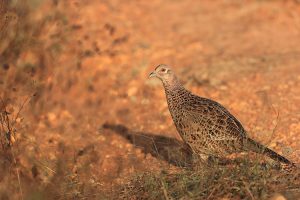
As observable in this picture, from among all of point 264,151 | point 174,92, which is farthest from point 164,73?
point 264,151

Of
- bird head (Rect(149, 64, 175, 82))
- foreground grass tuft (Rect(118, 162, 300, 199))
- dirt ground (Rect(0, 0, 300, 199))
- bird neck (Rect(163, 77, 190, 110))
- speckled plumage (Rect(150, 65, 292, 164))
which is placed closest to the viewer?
A: foreground grass tuft (Rect(118, 162, 300, 199))

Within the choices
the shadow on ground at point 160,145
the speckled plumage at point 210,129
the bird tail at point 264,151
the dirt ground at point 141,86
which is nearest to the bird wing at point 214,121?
the speckled plumage at point 210,129

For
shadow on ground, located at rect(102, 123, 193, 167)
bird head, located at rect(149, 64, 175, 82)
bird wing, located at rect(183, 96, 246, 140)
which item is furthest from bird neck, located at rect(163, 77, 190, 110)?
shadow on ground, located at rect(102, 123, 193, 167)

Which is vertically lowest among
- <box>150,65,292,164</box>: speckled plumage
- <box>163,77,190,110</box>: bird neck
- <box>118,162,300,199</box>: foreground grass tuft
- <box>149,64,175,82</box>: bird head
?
<box>118,162,300,199</box>: foreground grass tuft

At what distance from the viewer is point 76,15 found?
9.67 meters

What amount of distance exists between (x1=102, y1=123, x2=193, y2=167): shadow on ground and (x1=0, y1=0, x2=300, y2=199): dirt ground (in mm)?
20

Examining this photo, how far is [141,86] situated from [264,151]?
3.81 metres

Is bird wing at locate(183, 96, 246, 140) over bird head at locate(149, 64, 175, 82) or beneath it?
beneath

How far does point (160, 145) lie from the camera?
7.48 metres

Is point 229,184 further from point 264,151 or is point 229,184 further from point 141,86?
point 141,86

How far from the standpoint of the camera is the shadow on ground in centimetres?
682

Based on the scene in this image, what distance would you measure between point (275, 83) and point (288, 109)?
82 cm

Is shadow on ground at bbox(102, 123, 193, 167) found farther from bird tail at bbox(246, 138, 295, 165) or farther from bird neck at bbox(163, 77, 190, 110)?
bird tail at bbox(246, 138, 295, 165)

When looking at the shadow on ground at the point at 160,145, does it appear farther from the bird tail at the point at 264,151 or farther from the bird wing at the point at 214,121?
the bird tail at the point at 264,151
